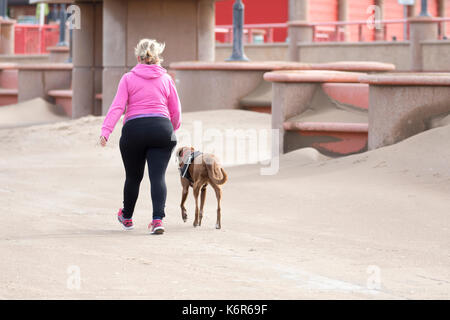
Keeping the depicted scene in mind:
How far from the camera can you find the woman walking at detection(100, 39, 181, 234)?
732cm

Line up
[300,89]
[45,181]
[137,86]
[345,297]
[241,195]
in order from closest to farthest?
[345,297]
[137,86]
[241,195]
[45,181]
[300,89]

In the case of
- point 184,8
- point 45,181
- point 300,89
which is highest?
point 184,8

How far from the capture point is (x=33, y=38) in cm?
3400

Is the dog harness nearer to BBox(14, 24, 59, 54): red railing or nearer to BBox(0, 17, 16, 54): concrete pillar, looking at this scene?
BBox(0, 17, 16, 54): concrete pillar

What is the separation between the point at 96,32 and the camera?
66.7ft

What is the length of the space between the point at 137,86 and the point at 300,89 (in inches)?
218

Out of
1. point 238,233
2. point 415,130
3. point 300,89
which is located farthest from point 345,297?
point 300,89

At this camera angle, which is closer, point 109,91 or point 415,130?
point 415,130

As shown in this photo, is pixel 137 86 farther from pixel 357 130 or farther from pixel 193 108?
pixel 193 108

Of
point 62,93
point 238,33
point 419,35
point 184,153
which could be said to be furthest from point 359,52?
point 184,153

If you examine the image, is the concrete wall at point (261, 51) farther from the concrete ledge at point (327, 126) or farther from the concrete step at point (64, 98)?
the concrete ledge at point (327, 126)

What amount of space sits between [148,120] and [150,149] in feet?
0.78

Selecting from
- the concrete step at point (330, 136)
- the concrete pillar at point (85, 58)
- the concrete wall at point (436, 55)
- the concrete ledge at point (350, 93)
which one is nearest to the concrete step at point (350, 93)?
the concrete ledge at point (350, 93)

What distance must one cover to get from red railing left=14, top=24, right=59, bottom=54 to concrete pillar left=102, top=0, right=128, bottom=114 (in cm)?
1487
